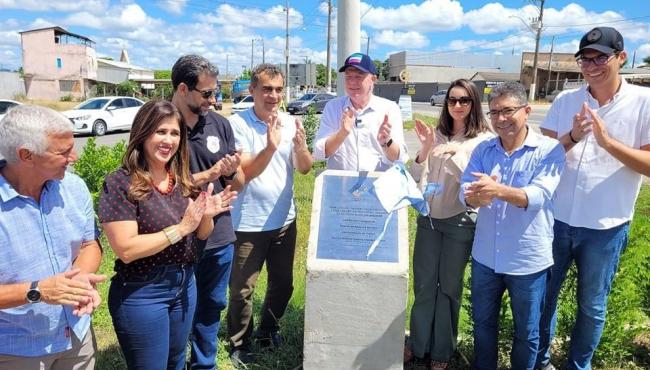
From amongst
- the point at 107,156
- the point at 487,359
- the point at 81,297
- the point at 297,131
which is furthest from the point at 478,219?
the point at 107,156

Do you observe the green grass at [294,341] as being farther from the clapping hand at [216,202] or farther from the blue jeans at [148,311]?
the clapping hand at [216,202]

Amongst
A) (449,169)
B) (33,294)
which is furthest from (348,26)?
(33,294)

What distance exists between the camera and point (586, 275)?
2869 millimetres

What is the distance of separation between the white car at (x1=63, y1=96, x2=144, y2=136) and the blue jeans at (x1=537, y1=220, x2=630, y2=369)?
17.1 m

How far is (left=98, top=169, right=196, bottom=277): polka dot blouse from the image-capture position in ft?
7.04

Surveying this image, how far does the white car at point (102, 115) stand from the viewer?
1731 centimetres

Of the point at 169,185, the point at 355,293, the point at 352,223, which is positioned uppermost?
the point at 169,185

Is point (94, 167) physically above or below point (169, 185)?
below

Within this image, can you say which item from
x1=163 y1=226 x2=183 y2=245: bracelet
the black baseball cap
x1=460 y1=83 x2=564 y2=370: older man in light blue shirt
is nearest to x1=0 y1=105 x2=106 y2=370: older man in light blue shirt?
x1=163 y1=226 x2=183 y2=245: bracelet

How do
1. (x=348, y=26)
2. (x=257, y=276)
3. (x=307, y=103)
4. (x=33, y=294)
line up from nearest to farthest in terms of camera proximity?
(x=33, y=294) < (x=257, y=276) < (x=348, y=26) < (x=307, y=103)

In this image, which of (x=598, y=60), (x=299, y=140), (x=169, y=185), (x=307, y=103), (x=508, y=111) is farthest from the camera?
(x=307, y=103)

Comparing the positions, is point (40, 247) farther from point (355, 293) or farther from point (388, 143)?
point (388, 143)

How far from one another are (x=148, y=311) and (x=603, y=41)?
2.79 meters

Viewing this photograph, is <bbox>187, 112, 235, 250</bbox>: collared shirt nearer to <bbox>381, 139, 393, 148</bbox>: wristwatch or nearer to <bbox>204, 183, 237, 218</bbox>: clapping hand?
<bbox>204, 183, 237, 218</bbox>: clapping hand
